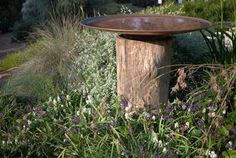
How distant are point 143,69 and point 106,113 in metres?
0.49

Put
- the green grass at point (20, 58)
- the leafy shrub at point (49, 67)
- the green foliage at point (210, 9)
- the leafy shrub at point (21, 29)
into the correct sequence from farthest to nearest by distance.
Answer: the leafy shrub at point (21, 29), the green foliage at point (210, 9), the green grass at point (20, 58), the leafy shrub at point (49, 67)

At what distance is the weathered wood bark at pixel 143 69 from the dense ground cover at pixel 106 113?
0.13 m

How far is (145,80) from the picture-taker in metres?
4.01

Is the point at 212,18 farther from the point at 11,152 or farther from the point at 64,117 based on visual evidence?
the point at 11,152

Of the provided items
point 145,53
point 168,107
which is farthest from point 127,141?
point 145,53

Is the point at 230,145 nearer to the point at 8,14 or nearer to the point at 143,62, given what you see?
the point at 143,62

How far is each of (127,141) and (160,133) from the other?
0.27 m

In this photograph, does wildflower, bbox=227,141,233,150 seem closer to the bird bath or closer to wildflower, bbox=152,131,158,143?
wildflower, bbox=152,131,158,143

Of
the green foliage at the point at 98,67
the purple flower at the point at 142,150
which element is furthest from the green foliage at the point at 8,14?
the purple flower at the point at 142,150

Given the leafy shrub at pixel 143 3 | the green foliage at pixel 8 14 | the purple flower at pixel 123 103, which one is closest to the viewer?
the purple flower at pixel 123 103

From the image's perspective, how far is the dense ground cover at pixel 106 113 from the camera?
11.0 feet

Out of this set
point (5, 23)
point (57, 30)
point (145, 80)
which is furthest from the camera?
point (5, 23)

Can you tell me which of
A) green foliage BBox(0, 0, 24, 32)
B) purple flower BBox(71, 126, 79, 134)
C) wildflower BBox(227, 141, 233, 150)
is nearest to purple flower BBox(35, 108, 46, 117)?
purple flower BBox(71, 126, 79, 134)

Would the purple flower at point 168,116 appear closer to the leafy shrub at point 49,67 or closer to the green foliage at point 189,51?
the green foliage at point 189,51
